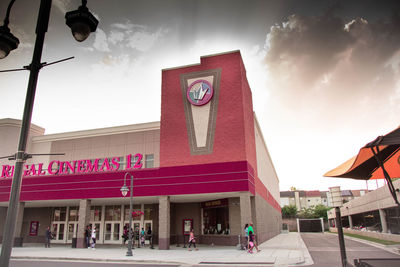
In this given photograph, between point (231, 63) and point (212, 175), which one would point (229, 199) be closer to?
point (212, 175)

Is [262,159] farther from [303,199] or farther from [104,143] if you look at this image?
[303,199]

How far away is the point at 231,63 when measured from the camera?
2766 centimetres

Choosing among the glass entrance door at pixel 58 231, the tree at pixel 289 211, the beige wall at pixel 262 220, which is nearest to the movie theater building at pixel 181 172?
the beige wall at pixel 262 220

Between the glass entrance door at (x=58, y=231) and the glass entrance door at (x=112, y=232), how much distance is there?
218 inches

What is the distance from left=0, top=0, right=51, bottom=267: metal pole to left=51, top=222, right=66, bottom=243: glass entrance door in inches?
1304

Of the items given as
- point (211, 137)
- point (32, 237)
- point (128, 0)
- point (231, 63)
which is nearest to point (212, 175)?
point (211, 137)

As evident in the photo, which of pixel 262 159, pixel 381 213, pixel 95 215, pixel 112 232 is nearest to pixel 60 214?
pixel 95 215

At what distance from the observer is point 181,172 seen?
25562 mm

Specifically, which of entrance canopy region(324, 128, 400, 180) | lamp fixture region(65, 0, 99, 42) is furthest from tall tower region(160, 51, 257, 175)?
lamp fixture region(65, 0, 99, 42)

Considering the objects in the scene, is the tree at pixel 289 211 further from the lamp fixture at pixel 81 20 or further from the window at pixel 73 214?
the lamp fixture at pixel 81 20

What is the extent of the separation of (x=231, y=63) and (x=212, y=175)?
10314 millimetres

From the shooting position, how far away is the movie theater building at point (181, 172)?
25.0m

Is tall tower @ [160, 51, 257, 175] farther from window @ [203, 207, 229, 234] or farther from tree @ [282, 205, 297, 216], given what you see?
tree @ [282, 205, 297, 216]

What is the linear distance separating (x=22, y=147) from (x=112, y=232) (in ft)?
96.6
